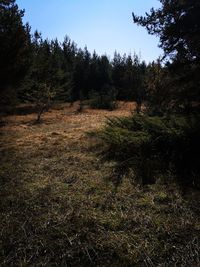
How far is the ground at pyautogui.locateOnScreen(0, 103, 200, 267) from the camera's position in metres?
3.93

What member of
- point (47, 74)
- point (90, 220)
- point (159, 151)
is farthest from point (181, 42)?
point (47, 74)

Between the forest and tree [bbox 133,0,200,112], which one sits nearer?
the forest

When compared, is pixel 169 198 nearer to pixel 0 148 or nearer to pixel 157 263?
pixel 157 263

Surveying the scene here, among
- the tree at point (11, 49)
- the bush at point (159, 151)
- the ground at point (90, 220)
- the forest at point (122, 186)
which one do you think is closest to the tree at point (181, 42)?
the forest at point (122, 186)

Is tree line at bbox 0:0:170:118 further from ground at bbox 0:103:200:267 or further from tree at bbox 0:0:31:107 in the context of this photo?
ground at bbox 0:103:200:267

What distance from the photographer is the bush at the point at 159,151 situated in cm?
691

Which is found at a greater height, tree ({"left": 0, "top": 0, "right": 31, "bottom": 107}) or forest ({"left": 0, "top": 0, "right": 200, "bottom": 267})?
tree ({"left": 0, "top": 0, "right": 31, "bottom": 107})

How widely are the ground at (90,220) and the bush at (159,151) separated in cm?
52

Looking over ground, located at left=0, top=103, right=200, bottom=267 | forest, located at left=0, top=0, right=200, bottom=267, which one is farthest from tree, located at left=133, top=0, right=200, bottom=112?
ground, located at left=0, top=103, right=200, bottom=267

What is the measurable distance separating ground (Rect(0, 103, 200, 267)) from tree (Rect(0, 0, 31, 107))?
10.0 meters

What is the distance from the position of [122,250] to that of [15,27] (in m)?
15.5

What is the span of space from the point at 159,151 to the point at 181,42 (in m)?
5.37

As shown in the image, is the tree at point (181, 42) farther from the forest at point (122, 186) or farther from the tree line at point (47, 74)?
the tree line at point (47, 74)

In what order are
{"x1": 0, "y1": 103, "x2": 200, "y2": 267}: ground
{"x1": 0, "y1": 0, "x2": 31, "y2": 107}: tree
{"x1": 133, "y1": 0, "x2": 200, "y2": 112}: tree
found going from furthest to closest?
{"x1": 0, "y1": 0, "x2": 31, "y2": 107}: tree → {"x1": 133, "y1": 0, "x2": 200, "y2": 112}: tree → {"x1": 0, "y1": 103, "x2": 200, "y2": 267}: ground
